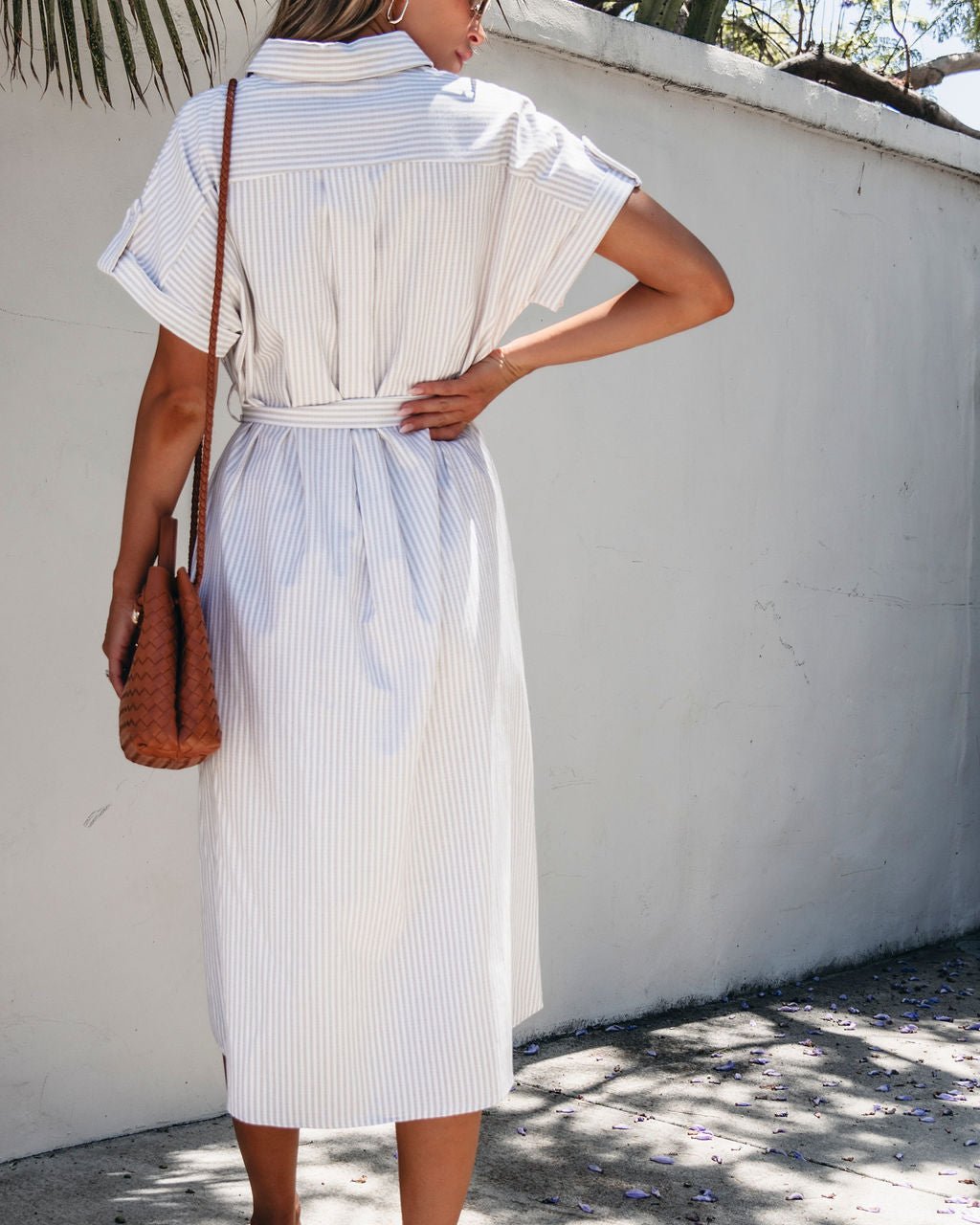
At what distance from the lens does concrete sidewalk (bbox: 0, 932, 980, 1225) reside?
2.80 metres

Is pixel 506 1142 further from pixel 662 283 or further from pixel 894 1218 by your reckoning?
pixel 662 283

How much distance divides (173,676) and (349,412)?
0.40 m

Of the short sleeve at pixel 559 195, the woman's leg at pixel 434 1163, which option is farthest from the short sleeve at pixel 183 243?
the woman's leg at pixel 434 1163

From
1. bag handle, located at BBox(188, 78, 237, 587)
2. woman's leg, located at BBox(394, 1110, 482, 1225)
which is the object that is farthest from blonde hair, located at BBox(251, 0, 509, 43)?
woman's leg, located at BBox(394, 1110, 482, 1225)

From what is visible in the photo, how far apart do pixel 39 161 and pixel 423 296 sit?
1.28 m

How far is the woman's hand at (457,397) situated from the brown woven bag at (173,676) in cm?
28

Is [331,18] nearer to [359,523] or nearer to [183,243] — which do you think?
[183,243]

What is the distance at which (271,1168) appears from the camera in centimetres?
211

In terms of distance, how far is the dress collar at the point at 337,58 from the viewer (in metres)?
1.88

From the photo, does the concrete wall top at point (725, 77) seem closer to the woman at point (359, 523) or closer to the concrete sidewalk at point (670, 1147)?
the woman at point (359, 523)

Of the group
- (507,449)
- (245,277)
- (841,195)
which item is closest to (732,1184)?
(507,449)

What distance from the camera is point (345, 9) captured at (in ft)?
6.33

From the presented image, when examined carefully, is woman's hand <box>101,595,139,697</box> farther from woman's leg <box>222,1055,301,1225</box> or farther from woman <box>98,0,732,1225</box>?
woman's leg <box>222,1055,301,1225</box>

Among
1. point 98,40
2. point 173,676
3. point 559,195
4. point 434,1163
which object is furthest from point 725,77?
point 434,1163
